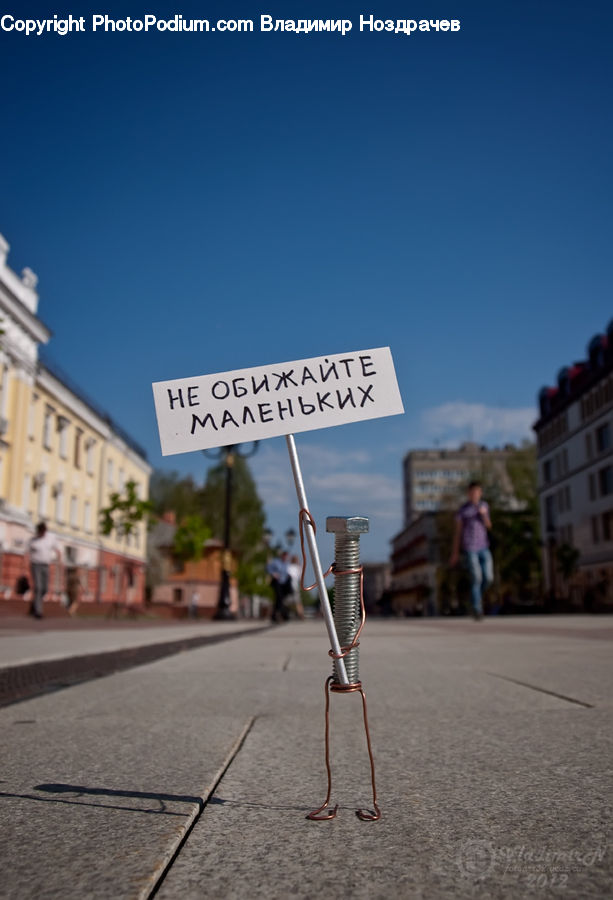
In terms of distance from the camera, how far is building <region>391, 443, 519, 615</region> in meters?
64.1

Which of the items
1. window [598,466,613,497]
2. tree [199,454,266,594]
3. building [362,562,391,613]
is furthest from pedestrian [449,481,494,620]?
building [362,562,391,613]

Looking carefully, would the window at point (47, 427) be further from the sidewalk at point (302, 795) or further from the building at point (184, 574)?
the sidewalk at point (302, 795)

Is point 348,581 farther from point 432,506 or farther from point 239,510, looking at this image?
point 432,506

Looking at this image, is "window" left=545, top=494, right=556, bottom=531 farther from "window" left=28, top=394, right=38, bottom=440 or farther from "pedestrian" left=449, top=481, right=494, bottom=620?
"pedestrian" left=449, top=481, right=494, bottom=620

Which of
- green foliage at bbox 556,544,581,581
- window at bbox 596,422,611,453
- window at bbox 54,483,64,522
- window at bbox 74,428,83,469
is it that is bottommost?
green foliage at bbox 556,544,581,581

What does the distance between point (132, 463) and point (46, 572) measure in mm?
39722

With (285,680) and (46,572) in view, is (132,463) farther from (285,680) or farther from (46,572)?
(285,680)

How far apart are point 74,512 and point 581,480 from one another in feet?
111

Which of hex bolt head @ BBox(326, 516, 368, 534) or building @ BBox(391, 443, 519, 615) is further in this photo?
building @ BBox(391, 443, 519, 615)

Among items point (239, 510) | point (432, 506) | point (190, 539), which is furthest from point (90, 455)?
point (432, 506)

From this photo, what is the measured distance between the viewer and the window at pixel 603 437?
164 feet

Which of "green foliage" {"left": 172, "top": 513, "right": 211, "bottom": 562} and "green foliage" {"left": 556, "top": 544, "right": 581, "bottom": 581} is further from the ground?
"green foliage" {"left": 172, "top": 513, "right": 211, "bottom": 562}

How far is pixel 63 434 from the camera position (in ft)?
128

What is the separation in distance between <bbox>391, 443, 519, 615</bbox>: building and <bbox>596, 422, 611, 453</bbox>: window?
477 inches
